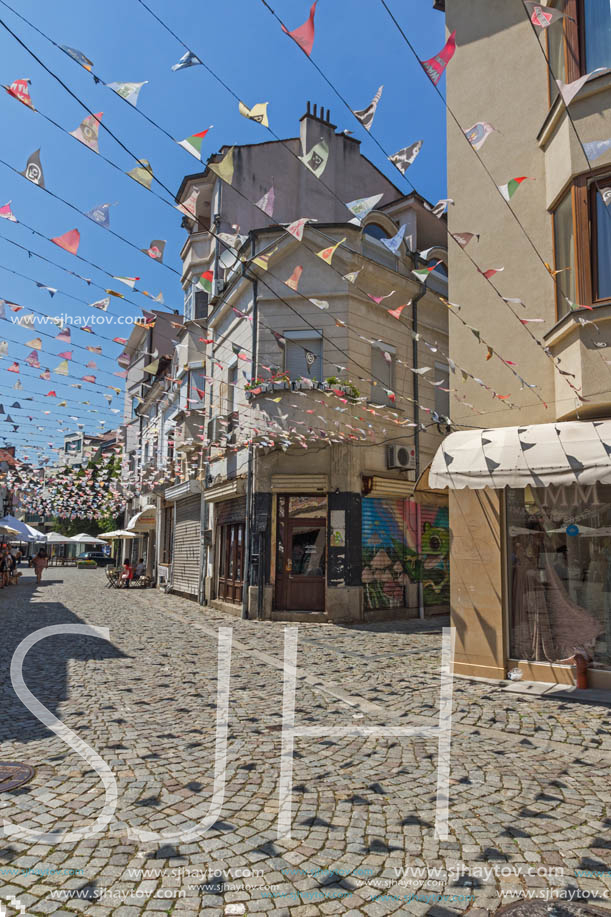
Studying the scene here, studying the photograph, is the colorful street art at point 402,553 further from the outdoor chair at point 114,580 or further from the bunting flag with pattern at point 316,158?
the outdoor chair at point 114,580

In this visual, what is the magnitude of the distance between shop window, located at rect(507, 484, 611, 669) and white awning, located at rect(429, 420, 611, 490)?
0.97 meters

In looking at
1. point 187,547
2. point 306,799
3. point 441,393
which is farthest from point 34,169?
point 187,547

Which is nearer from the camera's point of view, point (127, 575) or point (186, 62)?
point (186, 62)

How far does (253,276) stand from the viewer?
16391 mm

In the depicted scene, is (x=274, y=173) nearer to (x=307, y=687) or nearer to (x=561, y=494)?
(x=561, y=494)

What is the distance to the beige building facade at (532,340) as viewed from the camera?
770 cm

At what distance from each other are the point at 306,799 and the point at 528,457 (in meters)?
4.89

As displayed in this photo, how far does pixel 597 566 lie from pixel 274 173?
16.9 m

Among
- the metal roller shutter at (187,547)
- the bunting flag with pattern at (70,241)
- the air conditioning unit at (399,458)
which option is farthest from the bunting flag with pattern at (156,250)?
the metal roller shutter at (187,547)

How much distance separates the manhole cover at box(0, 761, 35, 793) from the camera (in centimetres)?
436

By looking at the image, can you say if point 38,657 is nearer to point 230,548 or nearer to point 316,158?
point 316,158

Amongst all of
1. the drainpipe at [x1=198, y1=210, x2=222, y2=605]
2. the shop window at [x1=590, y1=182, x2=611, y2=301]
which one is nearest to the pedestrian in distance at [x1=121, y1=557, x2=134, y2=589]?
the drainpipe at [x1=198, y1=210, x2=222, y2=605]

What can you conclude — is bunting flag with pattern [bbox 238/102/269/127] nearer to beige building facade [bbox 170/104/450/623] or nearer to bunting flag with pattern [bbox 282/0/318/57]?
bunting flag with pattern [bbox 282/0/318/57]

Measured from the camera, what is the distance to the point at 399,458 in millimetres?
16109
